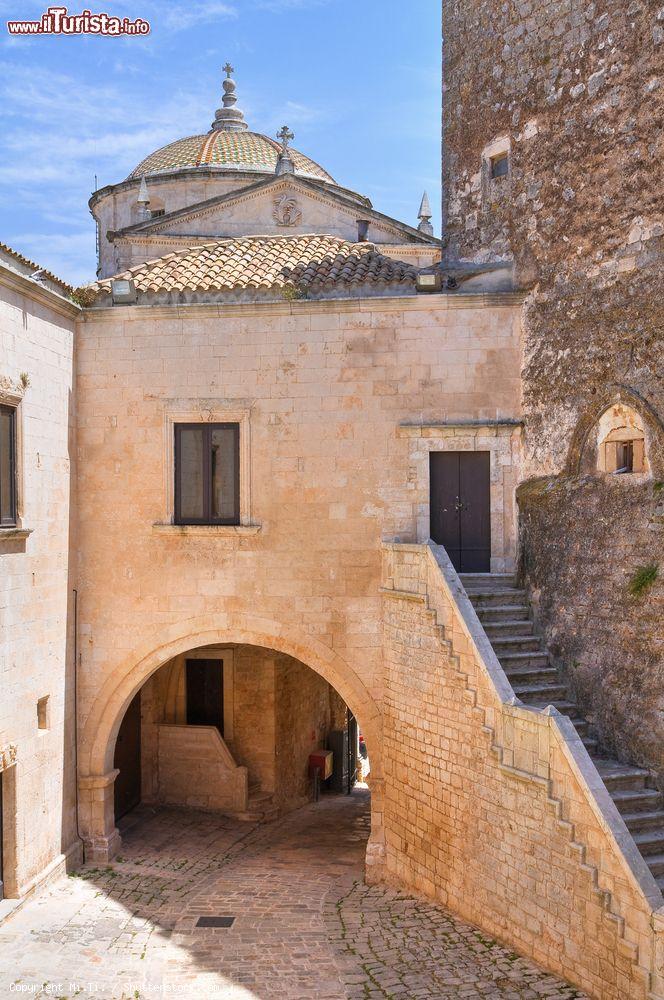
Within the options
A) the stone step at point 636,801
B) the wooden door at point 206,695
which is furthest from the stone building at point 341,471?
the wooden door at point 206,695

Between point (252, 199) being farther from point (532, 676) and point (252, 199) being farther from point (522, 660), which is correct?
point (532, 676)

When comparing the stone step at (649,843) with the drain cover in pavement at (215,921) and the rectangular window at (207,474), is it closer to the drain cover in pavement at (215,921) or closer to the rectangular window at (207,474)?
the drain cover in pavement at (215,921)

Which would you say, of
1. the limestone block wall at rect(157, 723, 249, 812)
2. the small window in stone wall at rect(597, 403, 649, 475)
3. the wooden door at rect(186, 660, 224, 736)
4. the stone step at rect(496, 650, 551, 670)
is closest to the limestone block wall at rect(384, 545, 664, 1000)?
the stone step at rect(496, 650, 551, 670)

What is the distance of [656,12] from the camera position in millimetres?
9789

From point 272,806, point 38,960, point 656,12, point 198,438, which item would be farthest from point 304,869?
point 656,12

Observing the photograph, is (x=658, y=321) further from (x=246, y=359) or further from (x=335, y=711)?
(x=335, y=711)

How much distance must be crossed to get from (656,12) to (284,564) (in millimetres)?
7702

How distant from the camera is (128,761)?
1499cm

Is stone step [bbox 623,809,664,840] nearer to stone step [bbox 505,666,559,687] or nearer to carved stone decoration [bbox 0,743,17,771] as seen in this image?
stone step [bbox 505,666,559,687]

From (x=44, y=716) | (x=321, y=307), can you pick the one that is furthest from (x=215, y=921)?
(x=321, y=307)

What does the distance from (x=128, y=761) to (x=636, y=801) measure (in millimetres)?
8719

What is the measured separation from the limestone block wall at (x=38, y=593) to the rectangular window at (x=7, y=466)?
0.08 meters

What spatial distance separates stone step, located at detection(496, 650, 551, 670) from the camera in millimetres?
10867

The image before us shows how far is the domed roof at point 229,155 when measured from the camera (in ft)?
75.0
